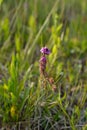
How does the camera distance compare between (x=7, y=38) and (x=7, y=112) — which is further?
(x=7, y=38)

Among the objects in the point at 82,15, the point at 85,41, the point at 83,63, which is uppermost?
the point at 82,15

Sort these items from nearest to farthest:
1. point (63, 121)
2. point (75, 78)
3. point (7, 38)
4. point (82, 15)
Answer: point (63, 121) < point (75, 78) < point (7, 38) < point (82, 15)

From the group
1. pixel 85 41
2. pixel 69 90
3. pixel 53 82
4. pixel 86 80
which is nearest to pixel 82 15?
pixel 85 41

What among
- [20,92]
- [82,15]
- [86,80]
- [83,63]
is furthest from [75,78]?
[82,15]

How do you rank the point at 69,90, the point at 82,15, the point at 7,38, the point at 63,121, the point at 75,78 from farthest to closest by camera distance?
the point at 82,15, the point at 7,38, the point at 75,78, the point at 69,90, the point at 63,121

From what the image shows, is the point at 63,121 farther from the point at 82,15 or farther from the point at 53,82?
the point at 82,15

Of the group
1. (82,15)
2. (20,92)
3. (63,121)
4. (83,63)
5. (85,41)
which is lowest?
(63,121)

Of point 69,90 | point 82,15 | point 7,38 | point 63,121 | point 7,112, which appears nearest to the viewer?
point 7,112

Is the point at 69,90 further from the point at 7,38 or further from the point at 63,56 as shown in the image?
the point at 7,38

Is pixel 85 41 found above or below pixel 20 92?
above
